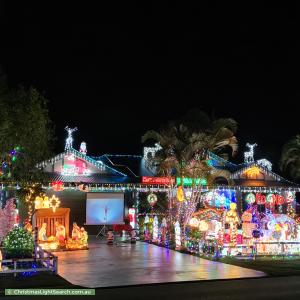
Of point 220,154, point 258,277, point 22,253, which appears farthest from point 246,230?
point 22,253

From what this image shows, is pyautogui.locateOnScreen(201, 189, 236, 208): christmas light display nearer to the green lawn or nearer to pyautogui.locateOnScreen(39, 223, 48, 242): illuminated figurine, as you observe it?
pyautogui.locateOnScreen(39, 223, 48, 242): illuminated figurine

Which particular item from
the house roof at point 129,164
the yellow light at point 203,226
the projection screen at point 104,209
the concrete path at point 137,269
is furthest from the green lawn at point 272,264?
the house roof at point 129,164

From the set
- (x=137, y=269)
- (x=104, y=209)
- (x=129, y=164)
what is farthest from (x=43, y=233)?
(x=129, y=164)

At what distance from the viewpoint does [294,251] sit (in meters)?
18.9

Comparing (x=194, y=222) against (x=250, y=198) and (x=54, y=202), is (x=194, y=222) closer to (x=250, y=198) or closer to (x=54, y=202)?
(x=54, y=202)

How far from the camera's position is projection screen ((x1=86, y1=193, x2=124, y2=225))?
32219 mm

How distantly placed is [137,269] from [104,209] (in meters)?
17.7

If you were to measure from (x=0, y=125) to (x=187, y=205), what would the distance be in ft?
40.3

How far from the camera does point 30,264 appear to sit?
48.3 feet

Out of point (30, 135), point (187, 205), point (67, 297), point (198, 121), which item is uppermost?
point (198, 121)

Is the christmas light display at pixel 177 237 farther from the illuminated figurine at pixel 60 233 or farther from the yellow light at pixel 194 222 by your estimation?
the illuminated figurine at pixel 60 233

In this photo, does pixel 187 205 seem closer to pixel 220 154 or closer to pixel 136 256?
pixel 220 154

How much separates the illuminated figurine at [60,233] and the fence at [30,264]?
23.0 feet

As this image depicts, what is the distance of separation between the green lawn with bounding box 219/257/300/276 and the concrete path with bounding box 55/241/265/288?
549 millimetres
